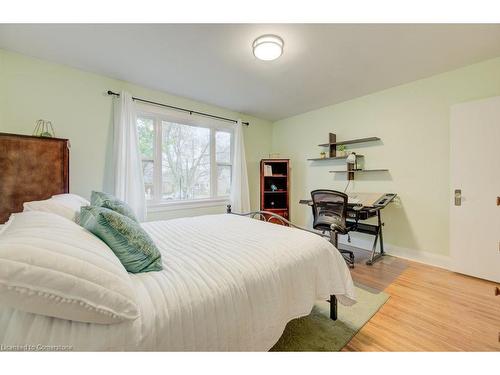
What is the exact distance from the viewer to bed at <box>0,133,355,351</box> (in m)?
0.68

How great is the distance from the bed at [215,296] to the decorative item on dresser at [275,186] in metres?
2.63

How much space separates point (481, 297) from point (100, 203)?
11.4 feet

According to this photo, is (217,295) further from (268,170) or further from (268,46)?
(268,170)

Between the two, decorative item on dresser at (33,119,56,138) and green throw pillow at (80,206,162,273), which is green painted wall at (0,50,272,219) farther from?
green throw pillow at (80,206,162,273)

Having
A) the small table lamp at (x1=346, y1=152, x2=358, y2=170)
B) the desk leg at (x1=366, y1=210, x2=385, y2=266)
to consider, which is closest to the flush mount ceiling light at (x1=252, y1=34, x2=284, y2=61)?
the small table lamp at (x1=346, y1=152, x2=358, y2=170)

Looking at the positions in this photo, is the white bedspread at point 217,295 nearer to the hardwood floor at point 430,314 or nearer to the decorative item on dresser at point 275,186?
the hardwood floor at point 430,314

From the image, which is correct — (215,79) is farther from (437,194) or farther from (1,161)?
(437,194)

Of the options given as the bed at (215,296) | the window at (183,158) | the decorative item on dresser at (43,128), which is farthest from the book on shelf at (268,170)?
the decorative item on dresser at (43,128)

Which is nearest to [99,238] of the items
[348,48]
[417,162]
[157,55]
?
[157,55]

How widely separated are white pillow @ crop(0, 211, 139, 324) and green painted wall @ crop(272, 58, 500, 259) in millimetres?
3537

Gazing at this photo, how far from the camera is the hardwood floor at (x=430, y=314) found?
1.46 metres

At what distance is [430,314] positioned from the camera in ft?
5.80

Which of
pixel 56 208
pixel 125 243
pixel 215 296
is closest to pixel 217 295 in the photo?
pixel 215 296

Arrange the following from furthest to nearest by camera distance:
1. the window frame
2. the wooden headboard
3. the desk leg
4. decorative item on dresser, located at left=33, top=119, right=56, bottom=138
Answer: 1. the window frame
2. the desk leg
3. decorative item on dresser, located at left=33, top=119, right=56, bottom=138
4. the wooden headboard
